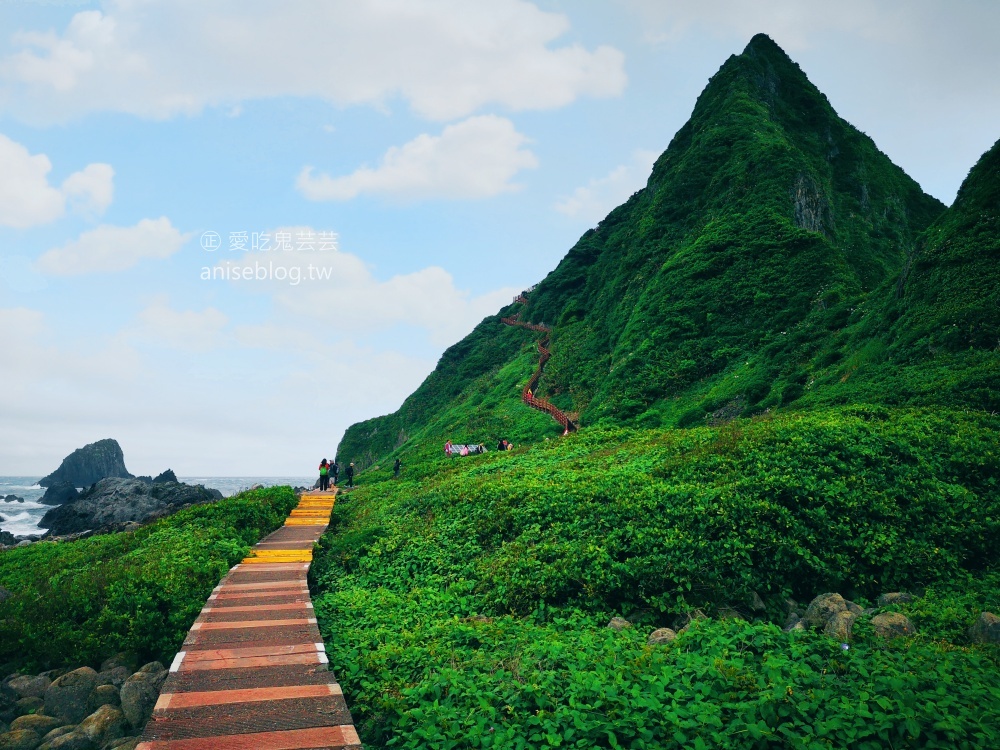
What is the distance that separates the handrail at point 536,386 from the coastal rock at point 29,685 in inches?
1252

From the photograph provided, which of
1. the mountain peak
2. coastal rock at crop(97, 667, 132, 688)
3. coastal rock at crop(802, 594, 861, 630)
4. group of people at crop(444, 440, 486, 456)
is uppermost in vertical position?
the mountain peak

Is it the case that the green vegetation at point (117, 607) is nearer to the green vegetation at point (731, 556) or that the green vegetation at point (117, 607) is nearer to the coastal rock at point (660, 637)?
the green vegetation at point (731, 556)

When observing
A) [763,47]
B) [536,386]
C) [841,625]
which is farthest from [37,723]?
[763,47]

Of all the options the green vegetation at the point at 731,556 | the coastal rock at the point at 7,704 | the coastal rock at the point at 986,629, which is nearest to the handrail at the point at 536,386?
the green vegetation at the point at 731,556

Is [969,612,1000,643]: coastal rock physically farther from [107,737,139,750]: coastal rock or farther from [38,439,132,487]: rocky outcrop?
[38,439,132,487]: rocky outcrop

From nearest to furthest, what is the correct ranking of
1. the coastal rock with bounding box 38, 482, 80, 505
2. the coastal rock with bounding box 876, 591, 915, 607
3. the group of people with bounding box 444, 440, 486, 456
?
the coastal rock with bounding box 876, 591, 915, 607 → the group of people with bounding box 444, 440, 486, 456 → the coastal rock with bounding box 38, 482, 80, 505

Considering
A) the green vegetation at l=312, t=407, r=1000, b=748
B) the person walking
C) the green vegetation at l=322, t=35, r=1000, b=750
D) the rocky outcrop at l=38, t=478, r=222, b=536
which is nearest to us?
the green vegetation at l=312, t=407, r=1000, b=748

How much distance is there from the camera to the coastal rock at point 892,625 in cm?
748

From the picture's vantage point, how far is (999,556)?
1027 centimetres

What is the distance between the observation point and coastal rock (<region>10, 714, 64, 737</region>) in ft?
24.3

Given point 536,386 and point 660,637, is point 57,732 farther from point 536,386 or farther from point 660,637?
point 536,386

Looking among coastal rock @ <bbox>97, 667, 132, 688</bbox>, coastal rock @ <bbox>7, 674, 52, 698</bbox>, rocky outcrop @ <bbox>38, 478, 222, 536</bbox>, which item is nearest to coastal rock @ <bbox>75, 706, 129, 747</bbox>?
coastal rock @ <bbox>97, 667, 132, 688</bbox>

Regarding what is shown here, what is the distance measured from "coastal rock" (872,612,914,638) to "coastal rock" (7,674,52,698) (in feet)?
37.2

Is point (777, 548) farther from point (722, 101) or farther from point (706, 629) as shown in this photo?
point (722, 101)
